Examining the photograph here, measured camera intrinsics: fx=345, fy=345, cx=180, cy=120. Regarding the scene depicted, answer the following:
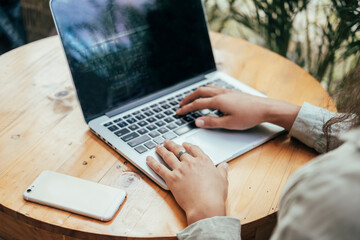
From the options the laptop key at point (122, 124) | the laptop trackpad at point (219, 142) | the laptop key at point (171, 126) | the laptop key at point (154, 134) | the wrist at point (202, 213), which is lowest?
the wrist at point (202, 213)

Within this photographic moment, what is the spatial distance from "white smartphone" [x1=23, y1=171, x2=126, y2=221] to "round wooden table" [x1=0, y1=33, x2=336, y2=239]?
0.02m

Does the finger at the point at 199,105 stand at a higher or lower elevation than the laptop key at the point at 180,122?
higher

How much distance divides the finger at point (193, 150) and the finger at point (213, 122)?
10 cm

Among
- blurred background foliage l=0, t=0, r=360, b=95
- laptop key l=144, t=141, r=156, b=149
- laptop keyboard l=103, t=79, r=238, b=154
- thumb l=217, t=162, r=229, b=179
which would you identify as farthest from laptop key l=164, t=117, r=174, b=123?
blurred background foliage l=0, t=0, r=360, b=95

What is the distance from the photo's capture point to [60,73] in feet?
3.71

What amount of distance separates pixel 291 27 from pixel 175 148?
3.89 ft

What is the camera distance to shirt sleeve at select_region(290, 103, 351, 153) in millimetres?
834

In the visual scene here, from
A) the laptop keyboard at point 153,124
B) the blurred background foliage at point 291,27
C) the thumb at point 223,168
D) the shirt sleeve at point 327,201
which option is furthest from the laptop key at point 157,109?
the blurred background foliage at point 291,27

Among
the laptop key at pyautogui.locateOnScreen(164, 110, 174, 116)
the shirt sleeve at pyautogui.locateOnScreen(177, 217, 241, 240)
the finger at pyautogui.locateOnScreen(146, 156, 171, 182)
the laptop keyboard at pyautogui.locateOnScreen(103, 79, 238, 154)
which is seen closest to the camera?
the shirt sleeve at pyautogui.locateOnScreen(177, 217, 241, 240)

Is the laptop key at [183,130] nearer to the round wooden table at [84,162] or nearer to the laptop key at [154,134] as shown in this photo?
the laptop key at [154,134]

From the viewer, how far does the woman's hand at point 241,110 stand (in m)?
0.87

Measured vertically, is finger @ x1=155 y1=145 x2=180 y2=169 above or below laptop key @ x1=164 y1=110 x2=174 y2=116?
below

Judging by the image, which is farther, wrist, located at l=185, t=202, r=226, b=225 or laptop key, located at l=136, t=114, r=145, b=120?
laptop key, located at l=136, t=114, r=145, b=120

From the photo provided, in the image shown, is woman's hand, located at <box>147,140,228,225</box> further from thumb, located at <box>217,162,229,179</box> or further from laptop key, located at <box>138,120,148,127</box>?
laptop key, located at <box>138,120,148,127</box>
